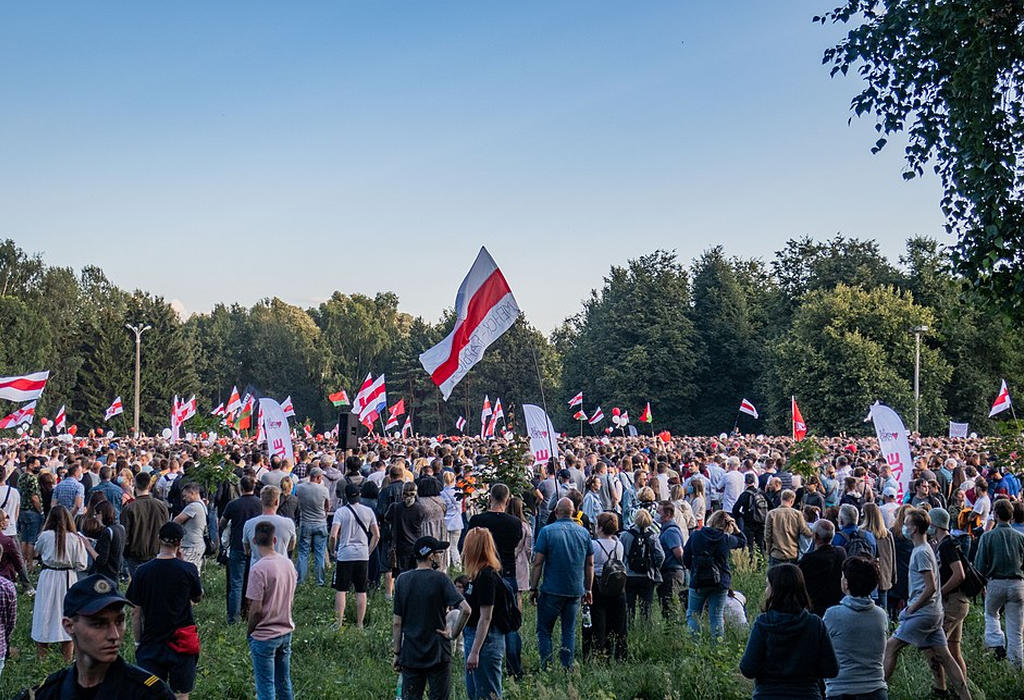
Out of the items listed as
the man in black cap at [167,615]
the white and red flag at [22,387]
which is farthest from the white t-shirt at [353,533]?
the white and red flag at [22,387]

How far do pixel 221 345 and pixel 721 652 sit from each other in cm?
9869

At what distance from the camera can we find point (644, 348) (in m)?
72.8

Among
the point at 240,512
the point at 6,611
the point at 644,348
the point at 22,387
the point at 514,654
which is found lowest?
the point at 514,654

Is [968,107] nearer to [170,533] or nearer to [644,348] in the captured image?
[170,533]

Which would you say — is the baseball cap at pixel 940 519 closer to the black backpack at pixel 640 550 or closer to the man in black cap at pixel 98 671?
the black backpack at pixel 640 550

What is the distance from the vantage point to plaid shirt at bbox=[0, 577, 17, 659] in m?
8.06

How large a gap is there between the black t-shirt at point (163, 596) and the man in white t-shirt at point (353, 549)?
477 cm

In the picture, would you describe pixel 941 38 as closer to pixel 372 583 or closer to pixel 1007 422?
pixel 1007 422

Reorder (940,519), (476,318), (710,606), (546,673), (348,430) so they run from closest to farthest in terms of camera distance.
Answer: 1. (546,673)
2. (940,519)
3. (710,606)
4. (476,318)
5. (348,430)

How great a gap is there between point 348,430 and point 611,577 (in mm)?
14079

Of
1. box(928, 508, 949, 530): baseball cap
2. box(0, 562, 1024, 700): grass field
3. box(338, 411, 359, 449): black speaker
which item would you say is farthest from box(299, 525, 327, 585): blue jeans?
box(928, 508, 949, 530): baseball cap

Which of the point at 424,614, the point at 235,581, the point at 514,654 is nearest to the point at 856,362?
the point at 235,581

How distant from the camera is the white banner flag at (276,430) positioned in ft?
61.7

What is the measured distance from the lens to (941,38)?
1034 centimetres
